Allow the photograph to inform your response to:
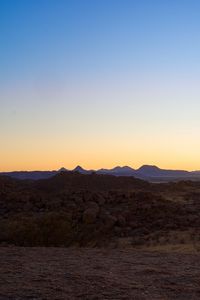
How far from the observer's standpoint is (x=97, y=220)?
27.3 meters

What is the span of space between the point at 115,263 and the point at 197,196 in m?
32.6

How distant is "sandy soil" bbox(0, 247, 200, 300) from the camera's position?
909 cm

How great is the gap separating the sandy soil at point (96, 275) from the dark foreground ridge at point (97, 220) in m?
4.04

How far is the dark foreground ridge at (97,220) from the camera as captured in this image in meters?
18.3

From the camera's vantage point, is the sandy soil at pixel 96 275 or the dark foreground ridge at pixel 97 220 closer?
the sandy soil at pixel 96 275

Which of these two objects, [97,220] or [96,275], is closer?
[96,275]

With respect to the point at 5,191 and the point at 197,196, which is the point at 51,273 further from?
the point at 197,196

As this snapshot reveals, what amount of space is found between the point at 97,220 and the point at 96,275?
16.8 meters

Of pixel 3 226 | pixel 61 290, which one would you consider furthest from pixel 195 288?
pixel 3 226

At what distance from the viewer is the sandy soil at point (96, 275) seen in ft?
29.8

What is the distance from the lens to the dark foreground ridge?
18.3 meters

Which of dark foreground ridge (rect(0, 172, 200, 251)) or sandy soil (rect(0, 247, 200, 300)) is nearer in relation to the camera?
sandy soil (rect(0, 247, 200, 300))

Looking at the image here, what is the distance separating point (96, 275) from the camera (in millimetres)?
10609

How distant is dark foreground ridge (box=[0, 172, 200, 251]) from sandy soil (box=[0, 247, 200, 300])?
4.04 meters
